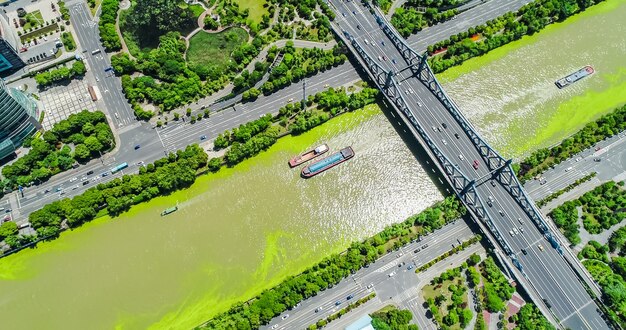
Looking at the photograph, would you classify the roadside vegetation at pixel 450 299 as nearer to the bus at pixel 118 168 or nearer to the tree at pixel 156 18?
the bus at pixel 118 168

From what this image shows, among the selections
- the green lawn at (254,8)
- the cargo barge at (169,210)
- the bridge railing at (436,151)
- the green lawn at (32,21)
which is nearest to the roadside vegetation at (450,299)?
the bridge railing at (436,151)

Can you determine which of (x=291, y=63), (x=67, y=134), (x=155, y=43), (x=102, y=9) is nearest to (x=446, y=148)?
(x=291, y=63)

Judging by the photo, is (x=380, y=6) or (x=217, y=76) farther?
(x=380, y=6)

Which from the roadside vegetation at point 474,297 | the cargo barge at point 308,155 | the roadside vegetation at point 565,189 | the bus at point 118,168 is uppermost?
the bus at point 118,168

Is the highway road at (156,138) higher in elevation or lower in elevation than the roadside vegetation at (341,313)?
higher

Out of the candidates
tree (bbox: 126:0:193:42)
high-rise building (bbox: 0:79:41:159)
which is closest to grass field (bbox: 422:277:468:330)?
tree (bbox: 126:0:193:42)

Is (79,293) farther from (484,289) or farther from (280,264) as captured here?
(484,289)
